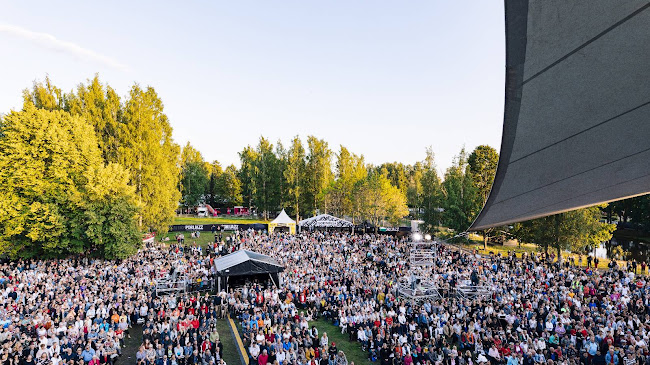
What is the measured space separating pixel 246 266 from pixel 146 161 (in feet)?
57.8

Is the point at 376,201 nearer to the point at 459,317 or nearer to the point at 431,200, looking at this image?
the point at 431,200

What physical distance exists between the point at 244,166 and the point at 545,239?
44867mm

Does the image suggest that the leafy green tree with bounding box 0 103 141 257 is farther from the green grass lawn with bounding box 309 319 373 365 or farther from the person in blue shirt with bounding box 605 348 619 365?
the person in blue shirt with bounding box 605 348 619 365

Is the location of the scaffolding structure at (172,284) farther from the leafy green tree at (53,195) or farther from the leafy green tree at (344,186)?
the leafy green tree at (344,186)

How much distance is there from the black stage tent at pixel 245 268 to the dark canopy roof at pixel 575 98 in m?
14.3

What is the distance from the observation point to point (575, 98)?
2705 millimetres

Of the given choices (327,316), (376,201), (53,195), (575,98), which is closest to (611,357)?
(327,316)

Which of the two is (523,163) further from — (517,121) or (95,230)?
(95,230)

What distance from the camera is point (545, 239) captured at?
27.3 m

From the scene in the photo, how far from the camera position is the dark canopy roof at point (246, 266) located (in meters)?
16.4

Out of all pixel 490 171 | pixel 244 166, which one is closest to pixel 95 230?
pixel 490 171

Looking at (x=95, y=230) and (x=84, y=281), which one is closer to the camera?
(x=84, y=281)

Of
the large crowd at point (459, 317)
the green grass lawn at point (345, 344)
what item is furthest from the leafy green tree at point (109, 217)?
the green grass lawn at point (345, 344)

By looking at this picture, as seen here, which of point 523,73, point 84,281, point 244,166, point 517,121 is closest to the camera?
point 523,73
